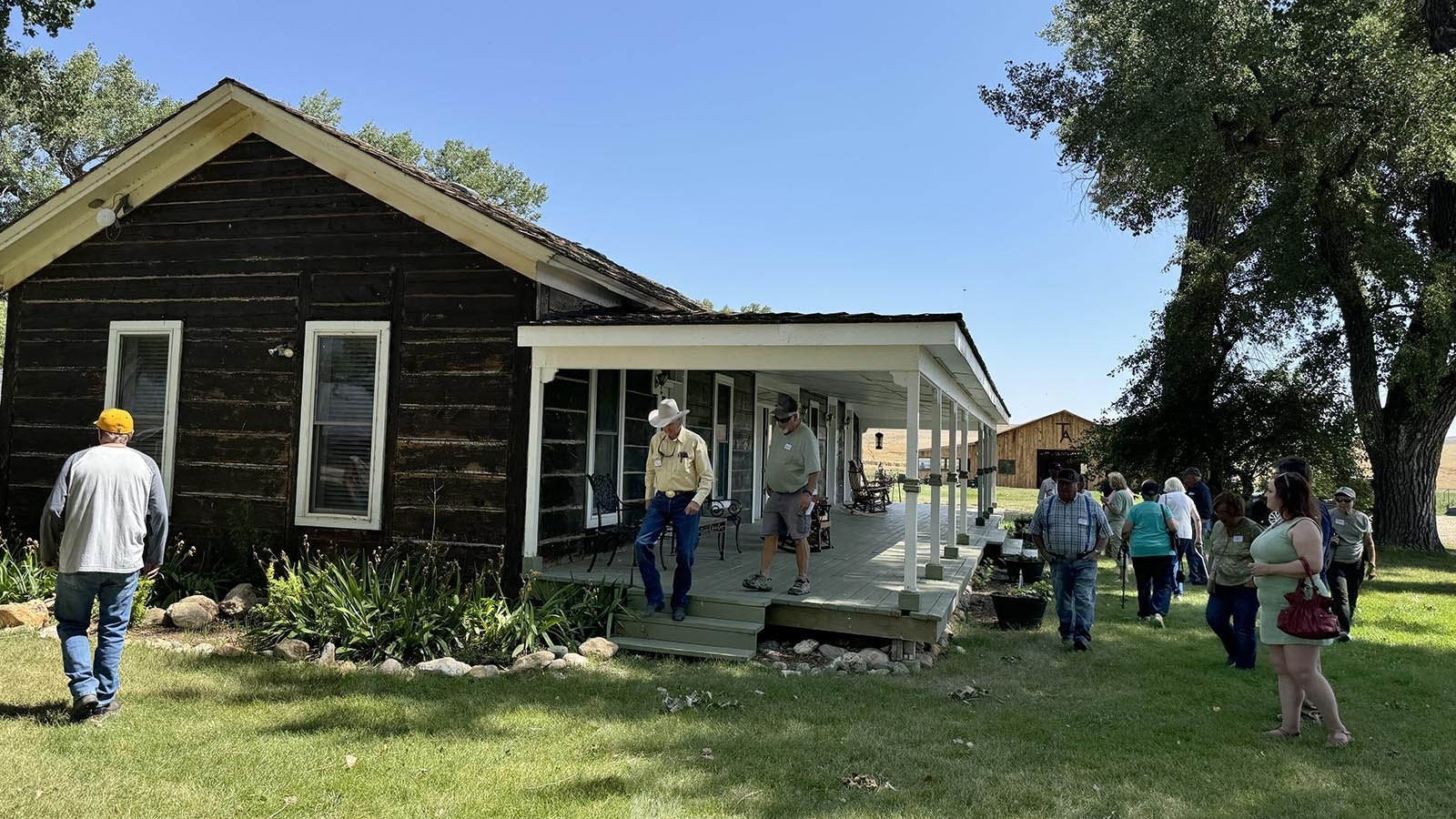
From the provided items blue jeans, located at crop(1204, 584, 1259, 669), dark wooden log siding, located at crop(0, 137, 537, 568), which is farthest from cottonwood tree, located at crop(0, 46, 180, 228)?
blue jeans, located at crop(1204, 584, 1259, 669)

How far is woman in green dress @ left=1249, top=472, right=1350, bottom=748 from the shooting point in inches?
201

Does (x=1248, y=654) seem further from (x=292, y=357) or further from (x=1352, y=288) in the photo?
(x=1352, y=288)

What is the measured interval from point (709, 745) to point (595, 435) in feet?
16.6

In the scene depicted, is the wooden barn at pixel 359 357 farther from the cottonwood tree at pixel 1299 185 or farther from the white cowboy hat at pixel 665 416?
the cottonwood tree at pixel 1299 185

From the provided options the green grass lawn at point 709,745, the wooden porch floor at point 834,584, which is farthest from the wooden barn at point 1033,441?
Answer: the green grass lawn at point 709,745

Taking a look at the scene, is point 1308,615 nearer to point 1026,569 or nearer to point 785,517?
point 785,517

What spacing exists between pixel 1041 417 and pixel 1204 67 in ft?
113

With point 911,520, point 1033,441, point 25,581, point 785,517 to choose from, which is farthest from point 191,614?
point 1033,441

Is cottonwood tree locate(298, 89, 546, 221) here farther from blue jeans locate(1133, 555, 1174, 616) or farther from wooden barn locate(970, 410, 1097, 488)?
blue jeans locate(1133, 555, 1174, 616)

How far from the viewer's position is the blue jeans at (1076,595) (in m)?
7.64

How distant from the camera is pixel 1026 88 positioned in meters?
21.6

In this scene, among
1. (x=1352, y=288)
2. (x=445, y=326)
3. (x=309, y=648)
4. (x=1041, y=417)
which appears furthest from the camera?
(x=1041, y=417)

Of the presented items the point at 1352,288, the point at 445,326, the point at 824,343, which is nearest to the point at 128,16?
the point at 445,326

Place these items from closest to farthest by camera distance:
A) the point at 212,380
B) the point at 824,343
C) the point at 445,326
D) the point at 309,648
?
the point at 309,648 → the point at 824,343 → the point at 445,326 → the point at 212,380
